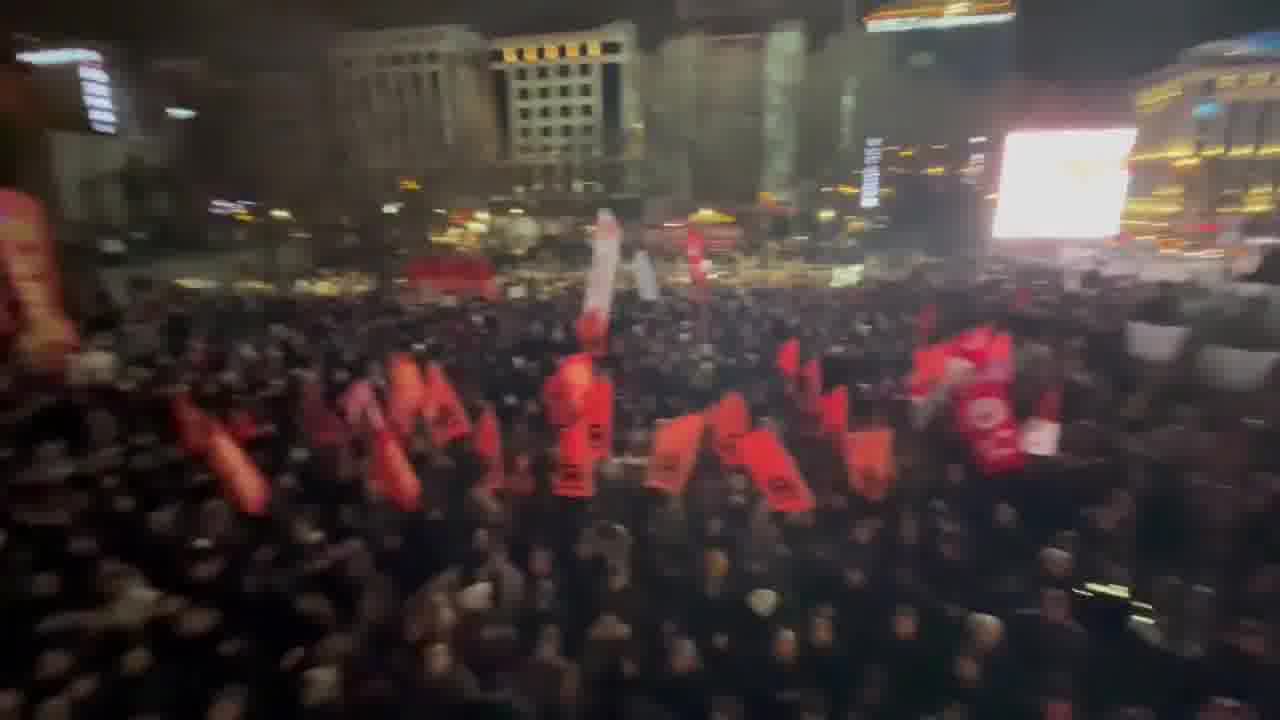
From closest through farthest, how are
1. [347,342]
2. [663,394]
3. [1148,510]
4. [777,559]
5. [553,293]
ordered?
[777,559] → [1148,510] → [663,394] → [347,342] → [553,293]

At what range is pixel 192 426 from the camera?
3291 mm

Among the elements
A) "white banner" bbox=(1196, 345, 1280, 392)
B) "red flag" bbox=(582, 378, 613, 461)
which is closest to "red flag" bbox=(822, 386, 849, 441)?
"red flag" bbox=(582, 378, 613, 461)

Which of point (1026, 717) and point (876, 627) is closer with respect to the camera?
point (1026, 717)

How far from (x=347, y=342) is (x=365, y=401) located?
3.53 feet

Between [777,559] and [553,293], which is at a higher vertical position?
[553,293]

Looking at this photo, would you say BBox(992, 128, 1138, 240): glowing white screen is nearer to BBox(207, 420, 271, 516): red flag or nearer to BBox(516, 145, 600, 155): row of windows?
BBox(516, 145, 600, 155): row of windows

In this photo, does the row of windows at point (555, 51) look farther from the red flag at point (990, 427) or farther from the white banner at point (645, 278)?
the red flag at point (990, 427)

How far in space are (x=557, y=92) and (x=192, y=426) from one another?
10.1ft

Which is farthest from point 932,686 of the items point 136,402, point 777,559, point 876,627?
point 136,402

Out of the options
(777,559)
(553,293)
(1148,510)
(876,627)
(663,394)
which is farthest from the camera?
(553,293)

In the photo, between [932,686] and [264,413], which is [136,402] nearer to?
[264,413]

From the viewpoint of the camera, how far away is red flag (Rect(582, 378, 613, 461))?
10.5 ft

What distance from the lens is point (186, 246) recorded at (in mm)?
4324

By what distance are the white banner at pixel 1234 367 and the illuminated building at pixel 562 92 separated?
369cm
